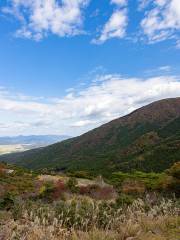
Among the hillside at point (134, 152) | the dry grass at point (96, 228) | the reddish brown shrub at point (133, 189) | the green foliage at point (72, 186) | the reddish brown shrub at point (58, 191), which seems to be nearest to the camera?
the dry grass at point (96, 228)

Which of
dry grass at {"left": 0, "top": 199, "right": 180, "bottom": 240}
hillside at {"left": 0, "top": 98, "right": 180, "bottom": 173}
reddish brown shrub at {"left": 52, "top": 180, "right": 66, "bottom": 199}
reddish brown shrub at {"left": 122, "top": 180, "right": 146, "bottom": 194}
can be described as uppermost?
hillside at {"left": 0, "top": 98, "right": 180, "bottom": 173}

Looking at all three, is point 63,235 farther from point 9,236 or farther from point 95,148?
A: point 95,148

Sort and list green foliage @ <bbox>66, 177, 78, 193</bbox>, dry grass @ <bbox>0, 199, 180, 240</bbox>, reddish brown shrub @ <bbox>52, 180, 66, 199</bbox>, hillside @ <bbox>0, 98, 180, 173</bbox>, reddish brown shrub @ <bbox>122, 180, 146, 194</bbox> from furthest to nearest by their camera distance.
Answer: hillside @ <bbox>0, 98, 180, 173</bbox> < reddish brown shrub @ <bbox>122, 180, 146, 194</bbox> < green foliage @ <bbox>66, 177, 78, 193</bbox> < reddish brown shrub @ <bbox>52, 180, 66, 199</bbox> < dry grass @ <bbox>0, 199, 180, 240</bbox>

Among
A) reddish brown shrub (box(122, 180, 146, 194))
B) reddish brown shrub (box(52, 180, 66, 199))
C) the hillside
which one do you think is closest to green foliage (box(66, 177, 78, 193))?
reddish brown shrub (box(52, 180, 66, 199))

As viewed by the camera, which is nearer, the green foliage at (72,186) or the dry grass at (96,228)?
Answer: the dry grass at (96,228)

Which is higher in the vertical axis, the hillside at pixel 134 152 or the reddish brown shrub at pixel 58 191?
the hillside at pixel 134 152

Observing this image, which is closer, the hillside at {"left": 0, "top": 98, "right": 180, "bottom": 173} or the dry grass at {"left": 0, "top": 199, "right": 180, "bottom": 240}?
the dry grass at {"left": 0, "top": 199, "right": 180, "bottom": 240}

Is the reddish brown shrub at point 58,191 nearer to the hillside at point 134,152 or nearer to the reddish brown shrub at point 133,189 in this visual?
the reddish brown shrub at point 133,189

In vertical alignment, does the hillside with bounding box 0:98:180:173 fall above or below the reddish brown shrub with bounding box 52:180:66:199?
above

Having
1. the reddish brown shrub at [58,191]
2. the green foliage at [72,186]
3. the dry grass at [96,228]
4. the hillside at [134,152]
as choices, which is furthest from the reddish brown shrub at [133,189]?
the hillside at [134,152]

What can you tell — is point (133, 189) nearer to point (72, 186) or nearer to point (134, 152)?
point (72, 186)

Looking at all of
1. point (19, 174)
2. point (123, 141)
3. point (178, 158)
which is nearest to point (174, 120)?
point (123, 141)

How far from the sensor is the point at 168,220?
7699 mm

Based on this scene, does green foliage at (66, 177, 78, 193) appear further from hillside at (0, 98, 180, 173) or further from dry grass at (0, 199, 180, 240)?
hillside at (0, 98, 180, 173)
